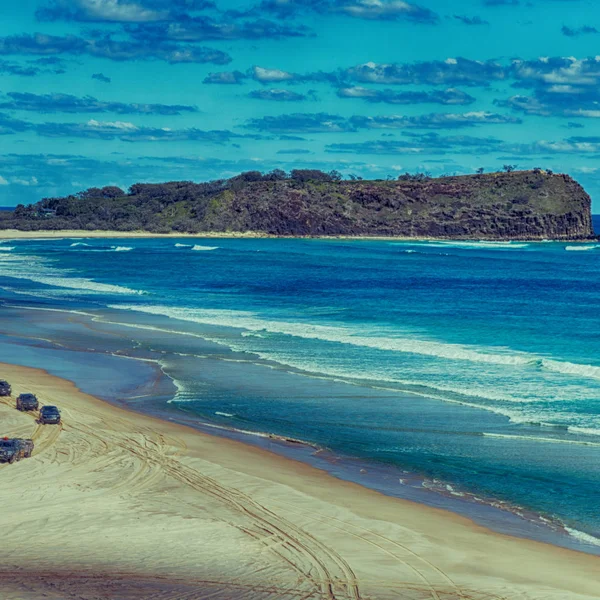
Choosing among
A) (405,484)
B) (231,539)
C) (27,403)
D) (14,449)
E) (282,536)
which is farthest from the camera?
(27,403)

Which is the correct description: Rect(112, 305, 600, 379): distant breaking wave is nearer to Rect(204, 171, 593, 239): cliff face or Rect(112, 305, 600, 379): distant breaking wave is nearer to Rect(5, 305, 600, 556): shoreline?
Rect(5, 305, 600, 556): shoreline

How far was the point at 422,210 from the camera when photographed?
589 ft

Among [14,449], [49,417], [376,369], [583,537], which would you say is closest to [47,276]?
[376,369]

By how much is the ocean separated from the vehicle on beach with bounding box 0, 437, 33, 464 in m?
5.77

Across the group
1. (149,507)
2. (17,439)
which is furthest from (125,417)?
(149,507)

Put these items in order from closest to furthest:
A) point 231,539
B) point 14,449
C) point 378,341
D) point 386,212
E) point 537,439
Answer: point 231,539, point 14,449, point 537,439, point 378,341, point 386,212

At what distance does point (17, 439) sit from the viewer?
77.8 ft

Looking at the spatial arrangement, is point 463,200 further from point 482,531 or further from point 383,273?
point 482,531

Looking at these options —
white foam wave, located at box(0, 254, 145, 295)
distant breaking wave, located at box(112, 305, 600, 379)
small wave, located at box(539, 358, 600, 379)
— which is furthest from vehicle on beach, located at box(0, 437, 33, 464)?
white foam wave, located at box(0, 254, 145, 295)

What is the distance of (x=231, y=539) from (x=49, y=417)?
35.0 feet

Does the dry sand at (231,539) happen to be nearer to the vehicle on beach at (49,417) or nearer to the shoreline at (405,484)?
the shoreline at (405,484)

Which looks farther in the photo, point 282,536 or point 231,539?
point 282,536

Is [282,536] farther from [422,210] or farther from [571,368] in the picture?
[422,210]

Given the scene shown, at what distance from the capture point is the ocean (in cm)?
2288
